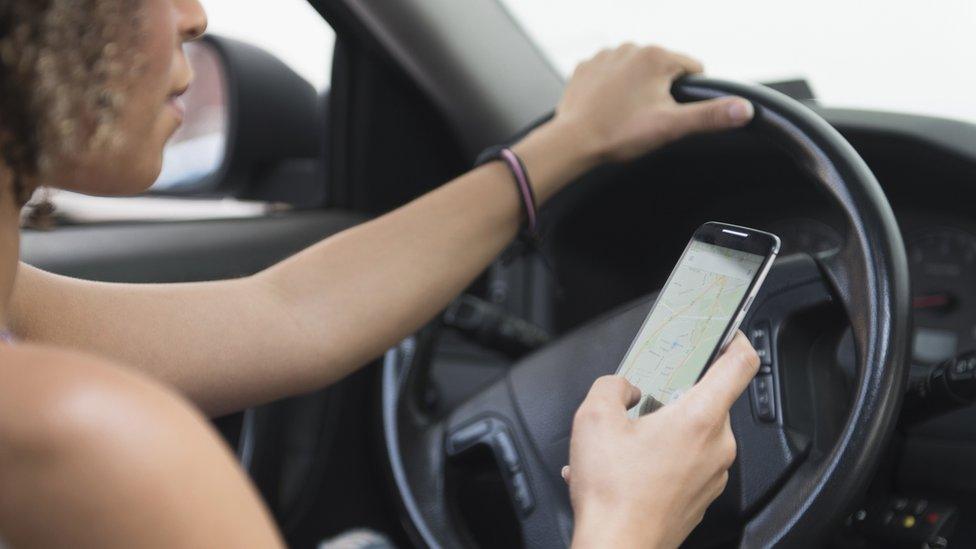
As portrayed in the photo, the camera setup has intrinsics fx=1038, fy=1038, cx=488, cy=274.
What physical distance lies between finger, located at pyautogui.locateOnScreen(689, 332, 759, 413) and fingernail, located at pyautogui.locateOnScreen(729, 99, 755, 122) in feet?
0.91

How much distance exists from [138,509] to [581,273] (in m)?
1.10

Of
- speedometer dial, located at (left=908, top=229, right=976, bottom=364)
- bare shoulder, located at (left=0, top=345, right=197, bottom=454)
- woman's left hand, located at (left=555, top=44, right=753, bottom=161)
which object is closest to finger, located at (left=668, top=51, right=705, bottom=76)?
woman's left hand, located at (left=555, top=44, right=753, bottom=161)

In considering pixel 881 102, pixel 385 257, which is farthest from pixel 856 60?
pixel 385 257

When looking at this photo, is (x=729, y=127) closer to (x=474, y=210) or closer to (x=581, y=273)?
(x=474, y=210)

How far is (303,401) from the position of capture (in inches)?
55.1

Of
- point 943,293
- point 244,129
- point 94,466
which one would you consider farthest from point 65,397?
point 244,129

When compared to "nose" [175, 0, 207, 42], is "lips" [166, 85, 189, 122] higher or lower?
lower

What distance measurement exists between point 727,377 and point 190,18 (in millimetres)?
444

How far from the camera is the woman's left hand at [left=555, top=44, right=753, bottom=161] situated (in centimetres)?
102

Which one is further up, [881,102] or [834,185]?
[834,185]

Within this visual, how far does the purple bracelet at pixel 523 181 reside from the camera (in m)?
1.05

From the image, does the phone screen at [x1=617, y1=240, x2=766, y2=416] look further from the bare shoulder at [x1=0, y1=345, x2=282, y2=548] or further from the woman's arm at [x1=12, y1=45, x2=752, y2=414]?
the bare shoulder at [x1=0, y1=345, x2=282, y2=548]

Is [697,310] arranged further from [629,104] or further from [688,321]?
[629,104]

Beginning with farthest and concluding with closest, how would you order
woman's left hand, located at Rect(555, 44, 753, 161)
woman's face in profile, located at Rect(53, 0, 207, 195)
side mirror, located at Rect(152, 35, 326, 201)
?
side mirror, located at Rect(152, 35, 326, 201), woman's left hand, located at Rect(555, 44, 753, 161), woman's face in profile, located at Rect(53, 0, 207, 195)
